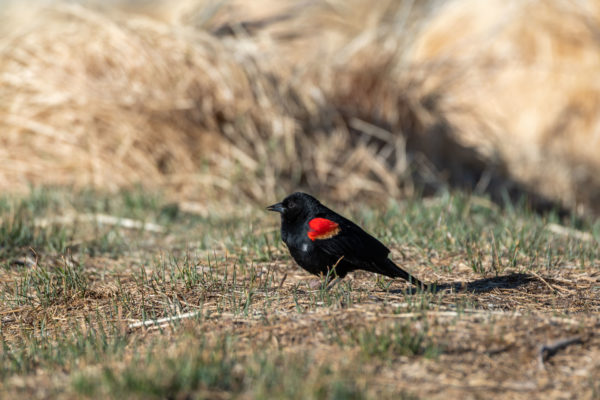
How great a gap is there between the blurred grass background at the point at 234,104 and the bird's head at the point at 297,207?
3.35m

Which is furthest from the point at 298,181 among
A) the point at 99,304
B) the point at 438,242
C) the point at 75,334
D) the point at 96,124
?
the point at 75,334

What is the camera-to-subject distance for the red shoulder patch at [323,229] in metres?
3.57

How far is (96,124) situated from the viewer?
8172 mm

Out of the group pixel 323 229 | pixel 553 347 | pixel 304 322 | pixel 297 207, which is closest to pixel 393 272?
pixel 323 229

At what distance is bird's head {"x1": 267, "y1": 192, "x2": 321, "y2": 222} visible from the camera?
3.79 m

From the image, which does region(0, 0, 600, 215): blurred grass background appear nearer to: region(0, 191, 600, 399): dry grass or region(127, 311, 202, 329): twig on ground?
region(0, 191, 600, 399): dry grass

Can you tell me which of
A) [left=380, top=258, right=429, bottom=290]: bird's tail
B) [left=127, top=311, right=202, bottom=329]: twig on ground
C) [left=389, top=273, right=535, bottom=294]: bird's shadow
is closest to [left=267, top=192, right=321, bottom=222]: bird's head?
[left=380, top=258, right=429, bottom=290]: bird's tail

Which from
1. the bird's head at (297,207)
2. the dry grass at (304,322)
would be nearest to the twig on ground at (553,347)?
the dry grass at (304,322)

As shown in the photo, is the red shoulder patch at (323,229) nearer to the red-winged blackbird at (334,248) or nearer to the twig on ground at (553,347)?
the red-winged blackbird at (334,248)

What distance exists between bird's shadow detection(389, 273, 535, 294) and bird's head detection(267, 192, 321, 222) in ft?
2.12

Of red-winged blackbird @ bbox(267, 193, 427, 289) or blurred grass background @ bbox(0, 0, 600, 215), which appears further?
blurred grass background @ bbox(0, 0, 600, 215)

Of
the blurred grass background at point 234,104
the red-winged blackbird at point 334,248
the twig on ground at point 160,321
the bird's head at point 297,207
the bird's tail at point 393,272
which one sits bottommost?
the twig on ground at point 160,321

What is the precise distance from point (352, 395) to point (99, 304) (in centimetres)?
191

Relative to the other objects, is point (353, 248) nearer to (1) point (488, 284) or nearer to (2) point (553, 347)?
(1) point (488, 284)
